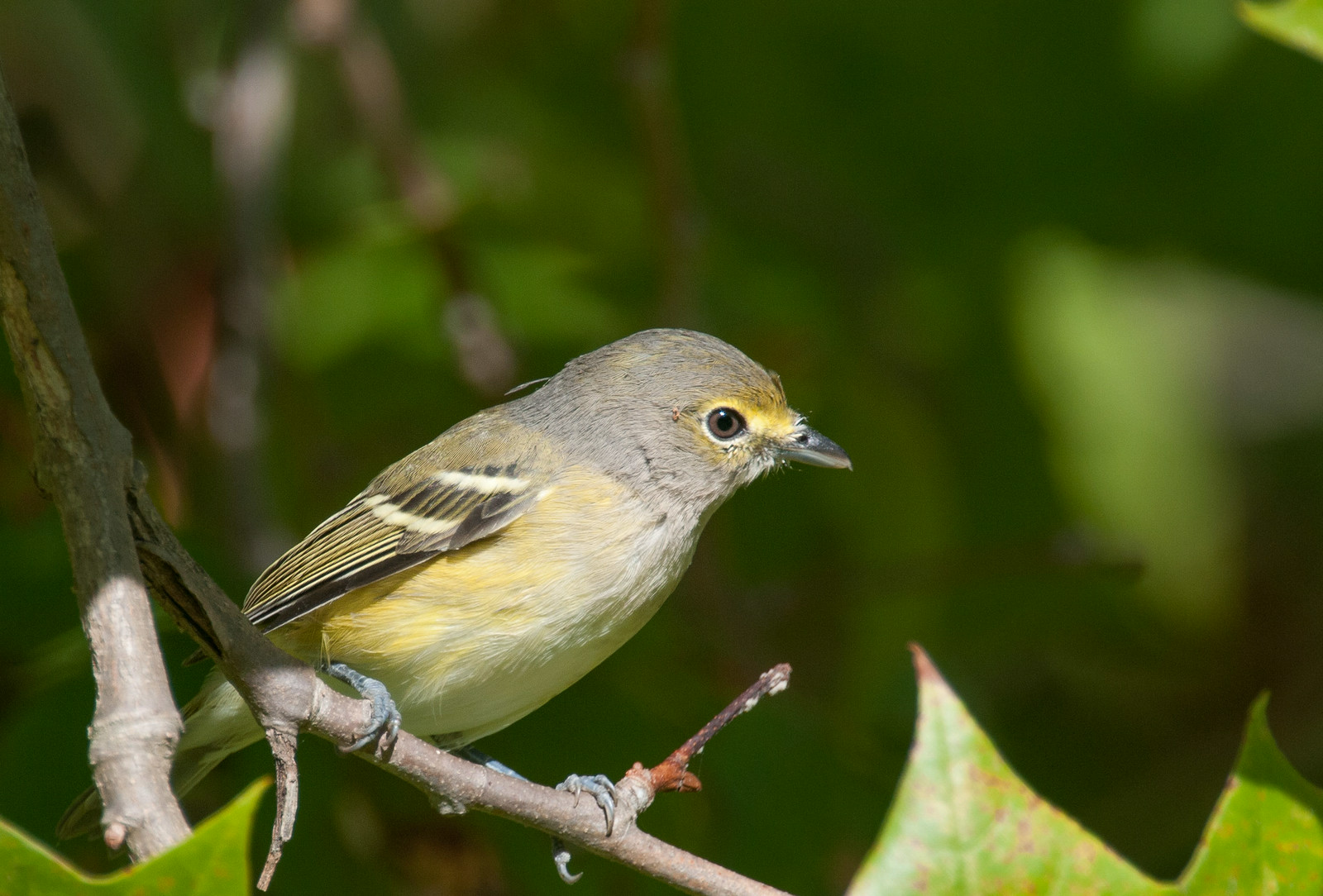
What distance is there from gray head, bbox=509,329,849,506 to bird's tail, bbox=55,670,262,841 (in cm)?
113

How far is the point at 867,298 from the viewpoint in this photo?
5562 millimetres

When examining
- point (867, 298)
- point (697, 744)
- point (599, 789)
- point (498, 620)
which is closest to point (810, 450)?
point (498, 620)

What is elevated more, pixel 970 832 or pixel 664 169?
pixel 664 169

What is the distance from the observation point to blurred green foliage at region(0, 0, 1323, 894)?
4918 millimetres

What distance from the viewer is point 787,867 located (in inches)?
150

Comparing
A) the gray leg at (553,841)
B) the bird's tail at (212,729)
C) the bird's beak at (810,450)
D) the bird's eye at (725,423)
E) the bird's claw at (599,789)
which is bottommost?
the gray leg at (553,841)

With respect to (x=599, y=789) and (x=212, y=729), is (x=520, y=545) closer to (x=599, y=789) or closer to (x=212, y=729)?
(x=599, y=789)

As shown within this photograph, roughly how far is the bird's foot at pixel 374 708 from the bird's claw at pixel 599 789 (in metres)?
0.42

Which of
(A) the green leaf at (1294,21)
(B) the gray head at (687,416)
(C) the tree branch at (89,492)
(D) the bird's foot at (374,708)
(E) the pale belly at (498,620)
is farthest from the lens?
(B) the gray head at (687,416)

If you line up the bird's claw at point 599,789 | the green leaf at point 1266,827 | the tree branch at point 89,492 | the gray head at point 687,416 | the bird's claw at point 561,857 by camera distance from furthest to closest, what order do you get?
the gray head at point 687,416 → the bird's claw at point 561,857 → the bird's claw at point 599,789 → the green leaf at point 1266,827 → the tree branch at point 89,492

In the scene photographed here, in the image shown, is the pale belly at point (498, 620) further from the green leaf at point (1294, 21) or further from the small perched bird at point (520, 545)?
the green leaf at point (1294, 21)

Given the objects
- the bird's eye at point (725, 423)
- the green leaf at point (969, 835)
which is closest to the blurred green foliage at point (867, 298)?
the bird's eye at point (725, 423)

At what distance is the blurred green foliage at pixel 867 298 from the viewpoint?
16.1ft

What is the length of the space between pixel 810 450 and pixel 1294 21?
176 centimetres
